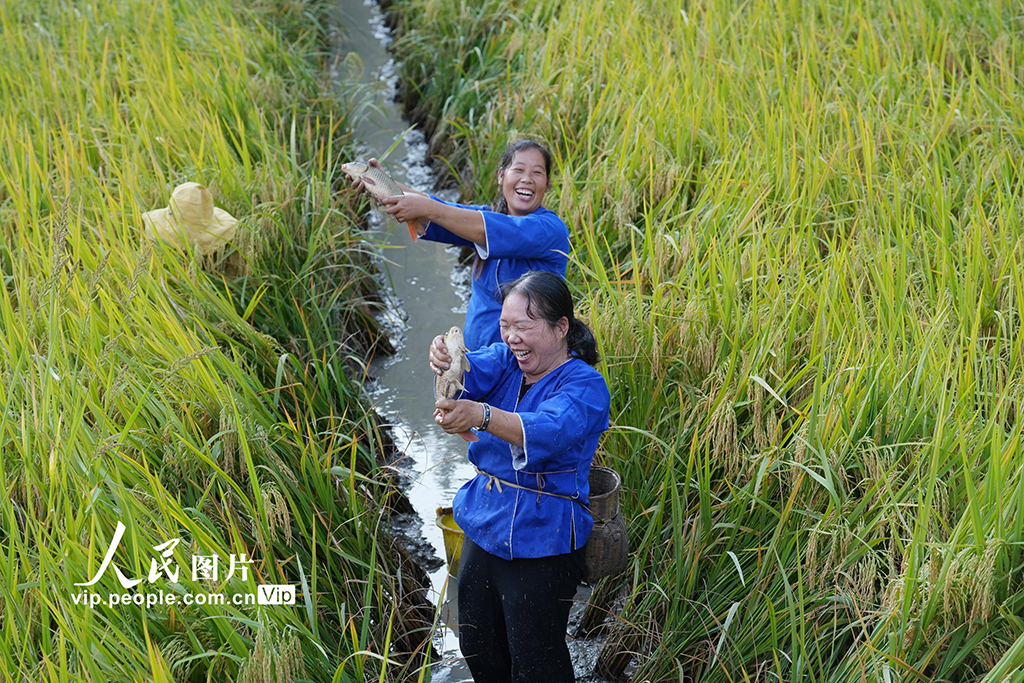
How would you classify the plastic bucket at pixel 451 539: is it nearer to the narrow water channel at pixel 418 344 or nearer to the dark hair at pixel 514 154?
the narrow water channel at pixel 418 344

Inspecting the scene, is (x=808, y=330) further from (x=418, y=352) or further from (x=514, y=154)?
(x=418, y=352)

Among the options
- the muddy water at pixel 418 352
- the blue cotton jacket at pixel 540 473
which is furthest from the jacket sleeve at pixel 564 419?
the muddy water at pixel 418 352

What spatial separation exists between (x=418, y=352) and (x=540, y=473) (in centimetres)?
211

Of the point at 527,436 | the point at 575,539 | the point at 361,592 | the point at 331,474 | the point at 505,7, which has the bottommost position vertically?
the point at 361,592

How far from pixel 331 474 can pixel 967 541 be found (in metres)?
1.81

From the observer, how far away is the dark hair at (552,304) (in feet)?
6.96

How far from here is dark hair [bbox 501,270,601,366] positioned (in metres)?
2.12

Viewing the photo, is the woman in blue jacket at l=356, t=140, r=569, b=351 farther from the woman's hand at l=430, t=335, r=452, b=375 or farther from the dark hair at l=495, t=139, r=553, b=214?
the woman's hand at l=430, t=335, r=452, b=375

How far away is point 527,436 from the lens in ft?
6.52

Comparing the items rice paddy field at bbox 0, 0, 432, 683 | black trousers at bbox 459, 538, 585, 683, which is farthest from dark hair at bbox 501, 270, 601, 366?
rice paddy field at bbox 0, 0, 432, 683

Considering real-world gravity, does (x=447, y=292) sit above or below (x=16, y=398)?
below

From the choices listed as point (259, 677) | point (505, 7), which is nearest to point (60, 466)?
point (259, 677)

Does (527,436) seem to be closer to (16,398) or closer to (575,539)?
(575,539)

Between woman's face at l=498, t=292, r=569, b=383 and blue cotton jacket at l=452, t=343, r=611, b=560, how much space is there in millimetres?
33
